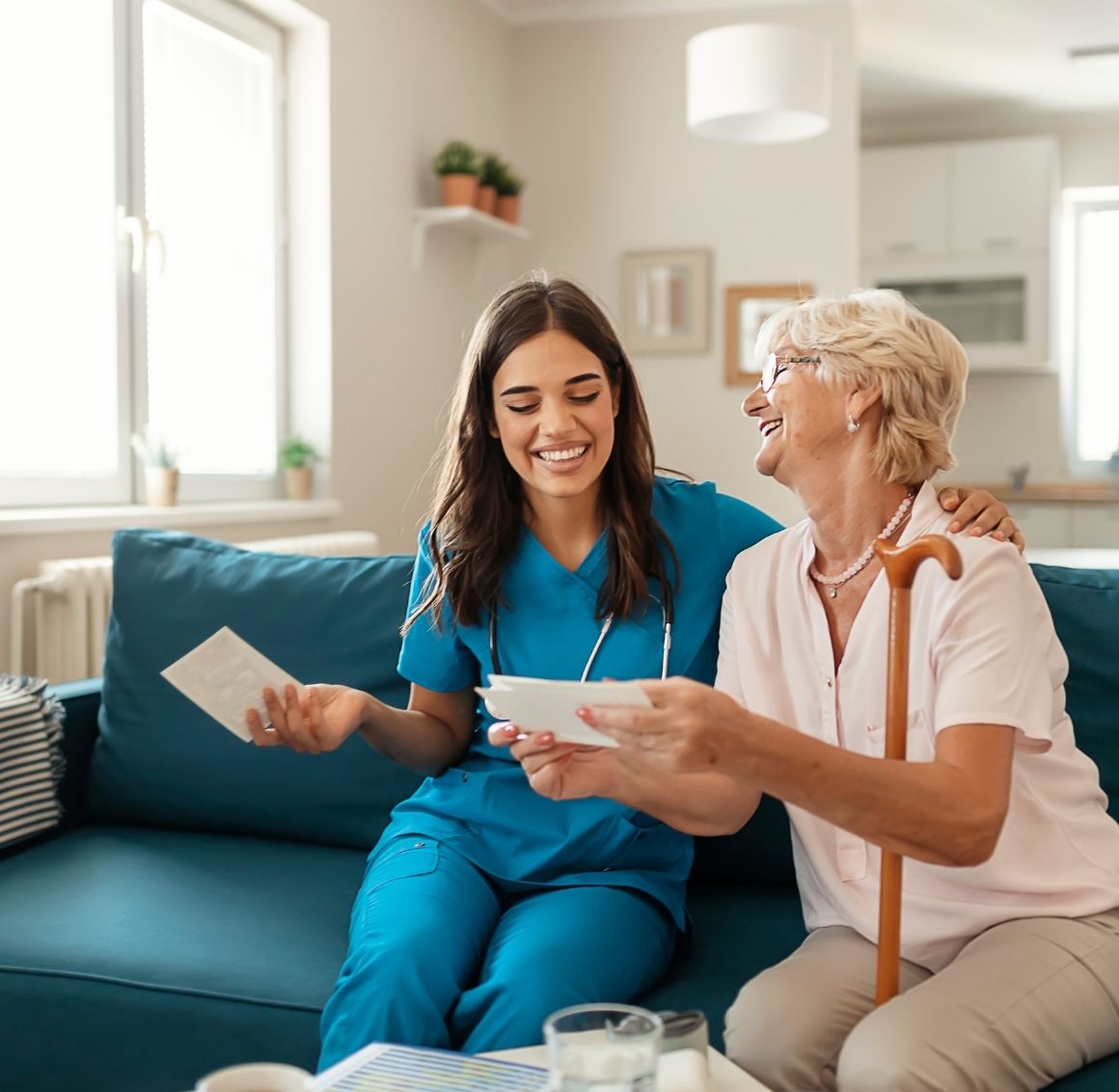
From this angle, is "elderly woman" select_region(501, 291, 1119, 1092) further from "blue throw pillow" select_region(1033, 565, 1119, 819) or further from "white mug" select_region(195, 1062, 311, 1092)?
"white mug" select_region(195, 1062, 311, 1092)

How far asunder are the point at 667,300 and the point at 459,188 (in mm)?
1148

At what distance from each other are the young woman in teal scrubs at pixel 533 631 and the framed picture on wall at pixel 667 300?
3613 mm

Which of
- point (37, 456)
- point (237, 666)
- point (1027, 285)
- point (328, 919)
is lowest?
point (328, 919)

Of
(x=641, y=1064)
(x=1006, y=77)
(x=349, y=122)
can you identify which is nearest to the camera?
(x=641, y=1064)

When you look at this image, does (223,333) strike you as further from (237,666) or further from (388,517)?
(237,666)

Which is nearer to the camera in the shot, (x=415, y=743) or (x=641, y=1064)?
(x=641, y=1064)

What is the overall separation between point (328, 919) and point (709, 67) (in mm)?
2889

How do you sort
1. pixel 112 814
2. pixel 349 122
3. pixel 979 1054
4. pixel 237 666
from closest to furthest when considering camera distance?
pixel 979 1054 < pixel 237 666 < pixel 112 814 < pixel 349 122

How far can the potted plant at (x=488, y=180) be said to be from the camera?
4.78 m

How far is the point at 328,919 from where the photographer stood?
173 centimetres

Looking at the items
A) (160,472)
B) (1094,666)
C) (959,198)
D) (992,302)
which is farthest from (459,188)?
(1094,666)

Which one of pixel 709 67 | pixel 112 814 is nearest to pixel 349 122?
pixel 709 67

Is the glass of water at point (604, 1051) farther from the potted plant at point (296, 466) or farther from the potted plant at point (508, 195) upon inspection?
the potted plant at point (508, 195)

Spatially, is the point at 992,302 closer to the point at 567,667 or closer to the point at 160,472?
the point at 160,472
